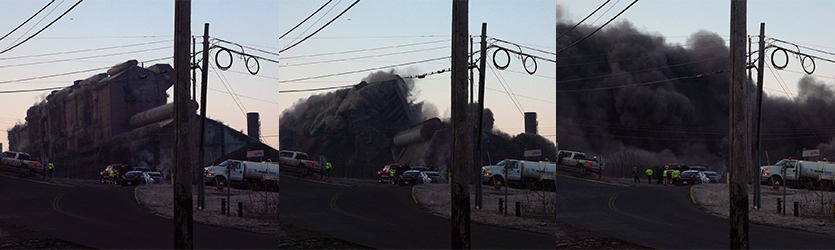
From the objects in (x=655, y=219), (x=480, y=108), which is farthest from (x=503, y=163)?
(x=655, y=219)

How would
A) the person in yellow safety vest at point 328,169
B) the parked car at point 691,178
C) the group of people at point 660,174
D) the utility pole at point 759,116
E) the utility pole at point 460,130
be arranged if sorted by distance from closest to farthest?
the utility pole at point 460,130 < the person in yellow safety vest at point 328,169 < the utility pole at point 759,116 < the parked car at point 691,178 < the group of people at point 660,174

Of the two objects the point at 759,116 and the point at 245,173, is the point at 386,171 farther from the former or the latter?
the point at 759,116

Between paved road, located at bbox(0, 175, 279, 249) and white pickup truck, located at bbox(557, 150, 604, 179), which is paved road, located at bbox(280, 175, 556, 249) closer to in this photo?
paved road, located at bbox(0, 175, 279, 249)

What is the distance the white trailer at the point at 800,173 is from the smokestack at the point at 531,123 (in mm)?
8698

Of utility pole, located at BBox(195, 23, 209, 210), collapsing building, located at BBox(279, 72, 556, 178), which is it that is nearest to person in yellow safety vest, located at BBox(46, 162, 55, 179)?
utility pole, located at BBox(195, 23, 209, 210)

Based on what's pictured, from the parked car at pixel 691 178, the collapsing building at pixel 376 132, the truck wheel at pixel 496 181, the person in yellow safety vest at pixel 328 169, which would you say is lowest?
the parked car at pixel 691 178

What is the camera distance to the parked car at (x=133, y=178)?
1841 cm

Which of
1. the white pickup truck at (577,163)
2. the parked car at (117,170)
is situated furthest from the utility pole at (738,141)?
the parked car at (117,170)

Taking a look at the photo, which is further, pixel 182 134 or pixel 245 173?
pixel 245 173

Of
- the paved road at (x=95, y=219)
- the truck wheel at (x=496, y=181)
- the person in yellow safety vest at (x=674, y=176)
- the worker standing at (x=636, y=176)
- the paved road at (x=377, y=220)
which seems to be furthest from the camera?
the worker standing at (x=636, y=176)

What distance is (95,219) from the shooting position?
1653 centimetres

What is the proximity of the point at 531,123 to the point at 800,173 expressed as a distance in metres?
10.2

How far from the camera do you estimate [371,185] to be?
1702 centimetres

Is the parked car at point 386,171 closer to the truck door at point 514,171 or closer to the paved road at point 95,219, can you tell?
the truck door at point 514,171
